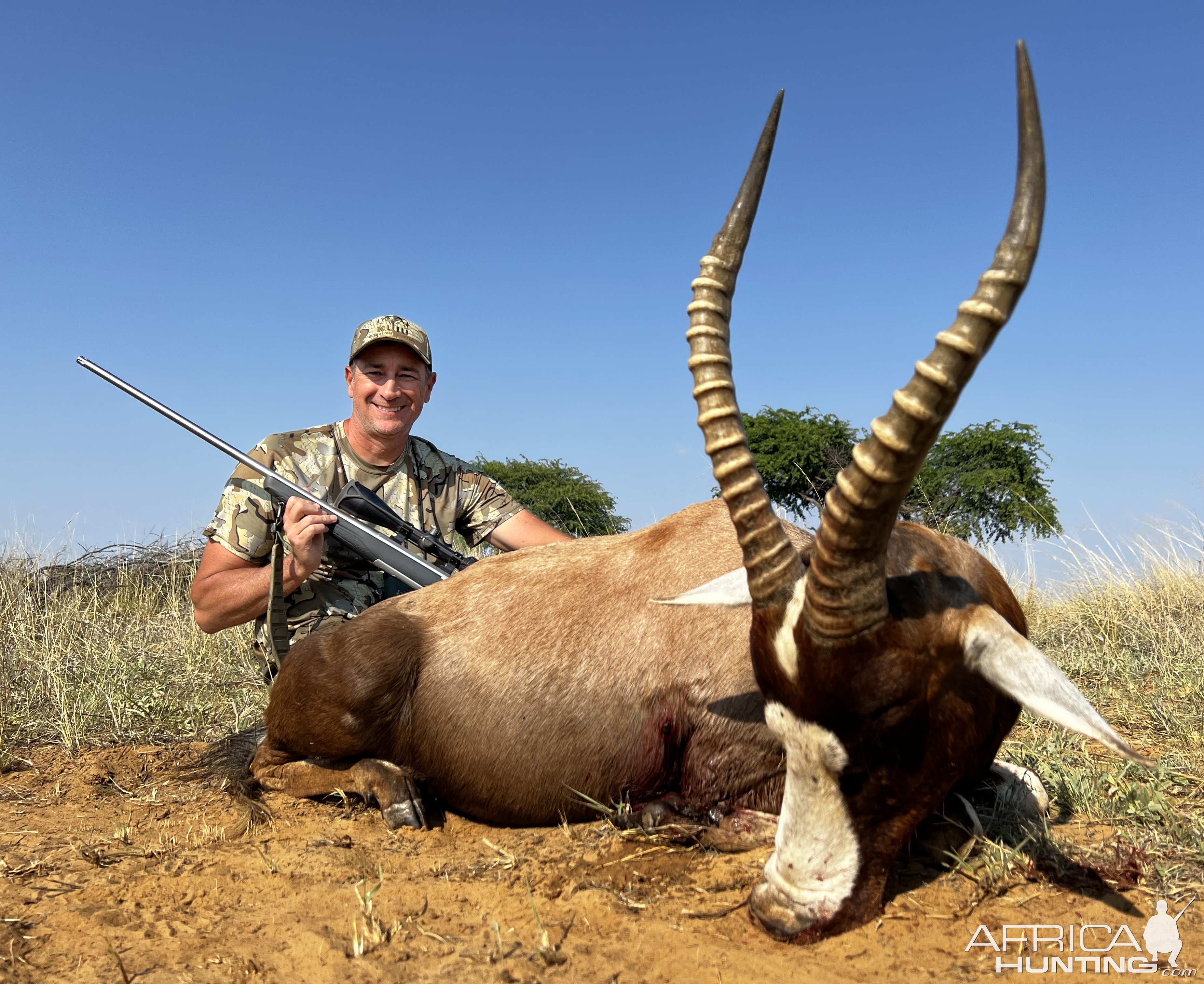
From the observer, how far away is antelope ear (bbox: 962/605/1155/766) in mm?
2439

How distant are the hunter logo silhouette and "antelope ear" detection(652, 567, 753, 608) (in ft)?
4.80

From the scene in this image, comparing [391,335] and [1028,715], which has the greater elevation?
[391,335]

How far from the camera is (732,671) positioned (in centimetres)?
361

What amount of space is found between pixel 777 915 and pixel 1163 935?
3.59 ft

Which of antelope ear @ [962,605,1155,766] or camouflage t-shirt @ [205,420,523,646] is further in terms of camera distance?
camouflage t-shirt @ [205,420,523,646]

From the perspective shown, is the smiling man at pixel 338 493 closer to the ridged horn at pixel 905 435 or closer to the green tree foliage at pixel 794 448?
the ridged horn at pixel 905 435

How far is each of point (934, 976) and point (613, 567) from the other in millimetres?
2066

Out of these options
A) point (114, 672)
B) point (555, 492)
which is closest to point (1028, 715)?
point (114, 672)

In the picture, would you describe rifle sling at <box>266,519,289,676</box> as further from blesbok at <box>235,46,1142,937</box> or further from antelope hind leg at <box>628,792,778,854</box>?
antelope hind leg at <box>628,792,778,854</box>

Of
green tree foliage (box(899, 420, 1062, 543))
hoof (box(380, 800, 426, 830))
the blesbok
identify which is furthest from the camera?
green tree foliage (box(899, 420, 1062, 543))

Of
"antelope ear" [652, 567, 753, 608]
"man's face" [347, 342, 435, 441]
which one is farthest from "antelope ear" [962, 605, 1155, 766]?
"man's face" [347, 342, 435, 441]

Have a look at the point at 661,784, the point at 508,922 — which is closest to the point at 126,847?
the point at 508,922

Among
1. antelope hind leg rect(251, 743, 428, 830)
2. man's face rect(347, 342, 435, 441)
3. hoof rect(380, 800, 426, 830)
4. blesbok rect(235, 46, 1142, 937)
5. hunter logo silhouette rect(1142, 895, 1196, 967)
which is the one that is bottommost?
hunter logo silhouette rect(1142, 895, 1196, 967)

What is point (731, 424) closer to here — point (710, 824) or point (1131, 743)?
point (710, 824)
